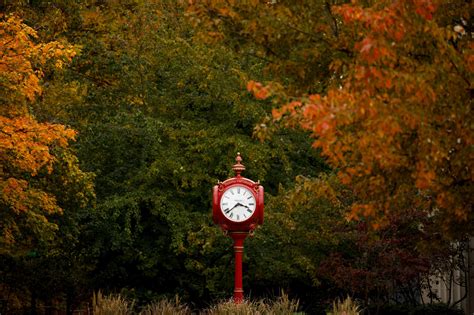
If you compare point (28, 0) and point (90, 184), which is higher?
point (28, 0)

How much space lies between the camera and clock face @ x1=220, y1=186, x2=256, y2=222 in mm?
20844

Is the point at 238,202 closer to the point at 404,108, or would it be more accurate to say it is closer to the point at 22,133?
the point at 22,133

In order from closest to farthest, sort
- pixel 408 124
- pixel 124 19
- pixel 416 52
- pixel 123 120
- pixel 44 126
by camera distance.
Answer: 1. pixel 408 124
2. pixel 416 52
3. pixel 44 126
4. pixel 123 120
5. pixel 124 19

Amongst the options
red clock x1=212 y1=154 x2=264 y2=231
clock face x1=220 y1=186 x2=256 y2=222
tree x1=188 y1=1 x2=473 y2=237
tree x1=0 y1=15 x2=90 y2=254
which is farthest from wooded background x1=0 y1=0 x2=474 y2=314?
→ tree x1=188 y1=1 x2=473 y2=237

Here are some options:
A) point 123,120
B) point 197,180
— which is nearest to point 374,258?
point 197,180

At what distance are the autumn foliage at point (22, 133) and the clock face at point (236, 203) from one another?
3745mm

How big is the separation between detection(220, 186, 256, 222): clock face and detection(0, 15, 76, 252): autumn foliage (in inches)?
147

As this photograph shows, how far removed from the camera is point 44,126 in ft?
74.7

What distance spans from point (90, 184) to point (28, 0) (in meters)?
7.70

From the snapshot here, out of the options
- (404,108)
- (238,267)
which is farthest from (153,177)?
(404,108)

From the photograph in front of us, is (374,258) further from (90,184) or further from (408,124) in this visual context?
(408,124)

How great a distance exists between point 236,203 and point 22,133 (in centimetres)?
468

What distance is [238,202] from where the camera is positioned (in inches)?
822

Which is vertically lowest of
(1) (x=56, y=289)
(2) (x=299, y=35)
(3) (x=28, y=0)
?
(1) (x=56, y=289)
